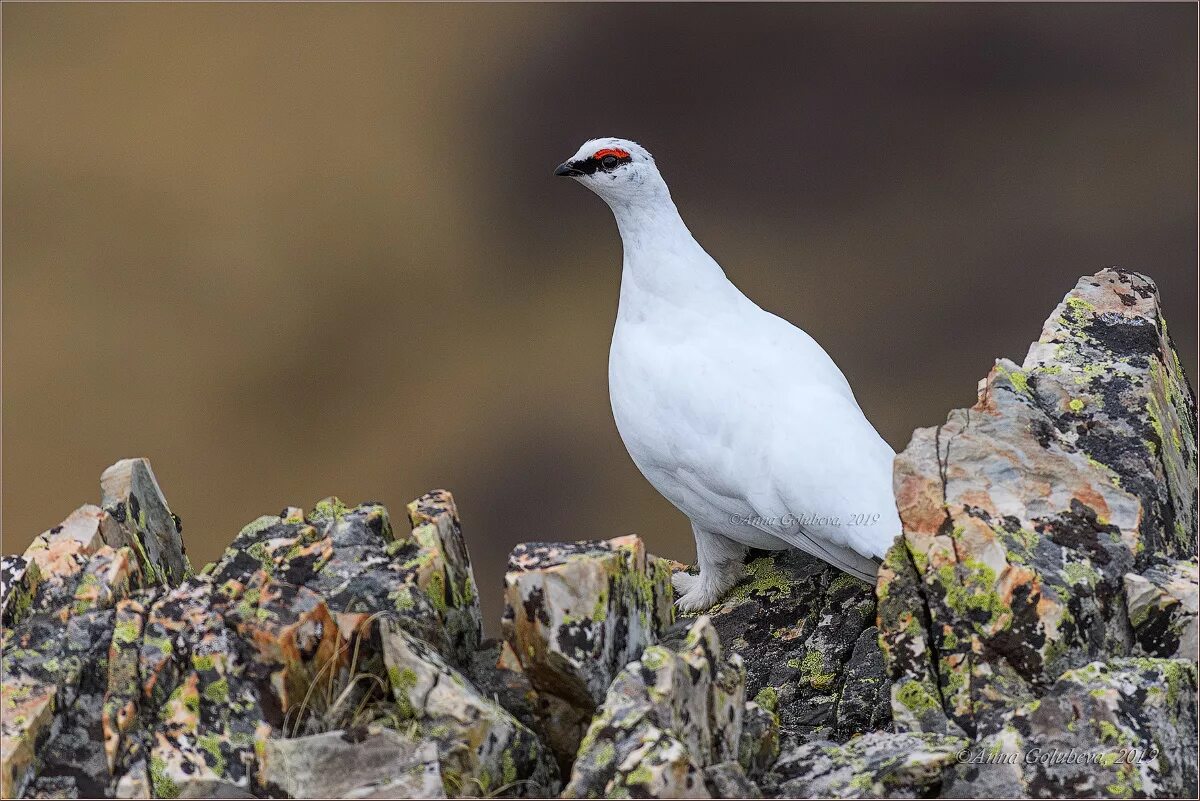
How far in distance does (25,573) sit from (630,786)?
1.92m

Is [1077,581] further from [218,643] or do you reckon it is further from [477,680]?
[218,643]

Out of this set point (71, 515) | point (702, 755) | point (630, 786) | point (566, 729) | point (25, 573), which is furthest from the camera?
point (71, 515)

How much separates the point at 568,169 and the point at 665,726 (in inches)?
96.9

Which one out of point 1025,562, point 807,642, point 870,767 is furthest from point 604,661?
point 807,642

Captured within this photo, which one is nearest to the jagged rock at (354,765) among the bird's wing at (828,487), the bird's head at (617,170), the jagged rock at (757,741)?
the jagged rock at (757,741)

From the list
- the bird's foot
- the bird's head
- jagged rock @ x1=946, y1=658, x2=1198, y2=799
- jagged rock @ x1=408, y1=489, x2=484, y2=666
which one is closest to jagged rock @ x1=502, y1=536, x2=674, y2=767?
jagged rock @ x1=408, y1=489, x2=484, y2=666

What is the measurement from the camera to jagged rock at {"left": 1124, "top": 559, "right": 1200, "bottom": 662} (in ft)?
11.9

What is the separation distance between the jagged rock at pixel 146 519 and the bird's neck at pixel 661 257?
1846mm

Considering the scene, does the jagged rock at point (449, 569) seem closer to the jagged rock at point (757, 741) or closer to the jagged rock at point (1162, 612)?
the jagged rock at point (757, 741)

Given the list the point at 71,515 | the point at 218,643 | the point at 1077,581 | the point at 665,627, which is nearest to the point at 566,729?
the point at 665,627

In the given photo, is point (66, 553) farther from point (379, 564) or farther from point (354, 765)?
point (354, 765)

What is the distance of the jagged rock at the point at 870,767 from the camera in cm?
335

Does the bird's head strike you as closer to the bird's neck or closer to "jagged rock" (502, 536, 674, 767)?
the bird's neck

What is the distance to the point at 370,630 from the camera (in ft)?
11.4
